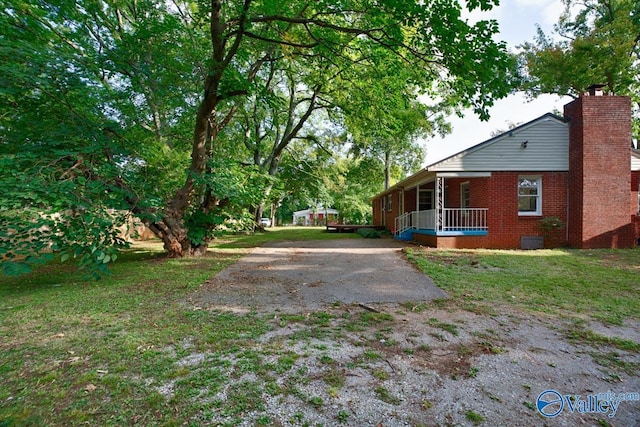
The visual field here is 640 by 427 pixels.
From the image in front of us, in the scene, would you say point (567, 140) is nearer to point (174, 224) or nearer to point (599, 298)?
point (599, 298)

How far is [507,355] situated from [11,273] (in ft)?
17.6

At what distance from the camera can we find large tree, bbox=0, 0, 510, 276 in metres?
4.41

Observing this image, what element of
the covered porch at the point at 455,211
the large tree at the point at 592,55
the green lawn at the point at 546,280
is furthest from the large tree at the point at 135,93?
the large tree at the point at 592,55

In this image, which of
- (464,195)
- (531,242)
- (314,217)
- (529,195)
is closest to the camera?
(531,242)

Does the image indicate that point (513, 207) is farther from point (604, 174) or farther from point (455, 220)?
point (604, 174)

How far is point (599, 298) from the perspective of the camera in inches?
198

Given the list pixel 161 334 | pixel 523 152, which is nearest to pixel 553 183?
pixel 523 152

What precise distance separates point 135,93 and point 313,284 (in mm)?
7098

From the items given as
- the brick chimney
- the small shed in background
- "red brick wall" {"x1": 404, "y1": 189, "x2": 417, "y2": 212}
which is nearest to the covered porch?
"red brick wall" {"x1": 404, "y1": 189, "x2": 417, "y2": 212}

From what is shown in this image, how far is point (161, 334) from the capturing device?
356 cm

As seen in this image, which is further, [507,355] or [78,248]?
[78,248]

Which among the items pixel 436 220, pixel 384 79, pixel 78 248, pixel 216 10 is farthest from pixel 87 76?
pixel 436 220

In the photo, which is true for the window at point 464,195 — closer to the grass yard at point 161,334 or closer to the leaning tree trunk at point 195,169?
the grass yard at point 161,334

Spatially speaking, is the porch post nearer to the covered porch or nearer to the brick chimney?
the covered porch
